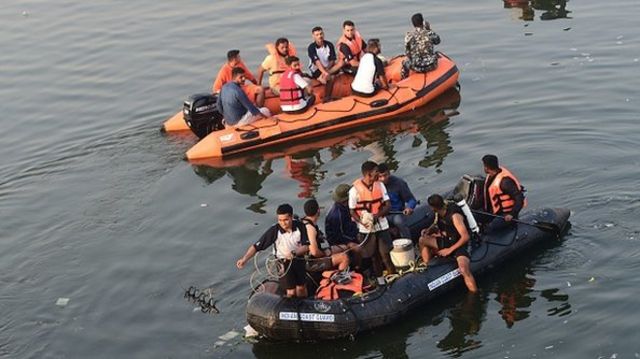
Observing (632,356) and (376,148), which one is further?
(376,148)

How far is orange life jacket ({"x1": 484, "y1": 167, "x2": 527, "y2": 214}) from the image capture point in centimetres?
1348

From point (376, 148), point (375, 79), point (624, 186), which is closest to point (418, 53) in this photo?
point (375, 79)

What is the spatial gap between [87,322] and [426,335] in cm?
452

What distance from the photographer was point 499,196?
13.6m

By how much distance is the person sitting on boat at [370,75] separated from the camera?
18922 mm

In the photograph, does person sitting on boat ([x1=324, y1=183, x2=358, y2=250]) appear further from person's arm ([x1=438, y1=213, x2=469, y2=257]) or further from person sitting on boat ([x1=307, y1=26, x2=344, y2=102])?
person sitting on boat ([x1=307, y1=26, x2=344, y2=102])

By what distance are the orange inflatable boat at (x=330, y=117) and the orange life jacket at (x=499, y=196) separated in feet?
19.2

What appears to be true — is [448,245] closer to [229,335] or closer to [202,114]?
[229,335]

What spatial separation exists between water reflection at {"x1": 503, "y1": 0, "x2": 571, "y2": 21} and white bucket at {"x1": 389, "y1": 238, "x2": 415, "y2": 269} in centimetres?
1302

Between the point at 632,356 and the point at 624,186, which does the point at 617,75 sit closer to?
the point at 624,186

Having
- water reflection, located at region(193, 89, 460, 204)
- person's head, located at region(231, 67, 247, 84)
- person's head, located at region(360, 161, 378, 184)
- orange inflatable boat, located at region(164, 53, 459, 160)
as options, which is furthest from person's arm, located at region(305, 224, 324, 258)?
person's head, located at region(231, 67, 247, 84)

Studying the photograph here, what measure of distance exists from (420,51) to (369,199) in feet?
24.5

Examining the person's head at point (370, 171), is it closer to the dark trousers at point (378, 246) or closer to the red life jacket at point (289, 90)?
the dark trousers at point (378, 246)

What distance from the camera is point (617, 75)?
65.7 feet
